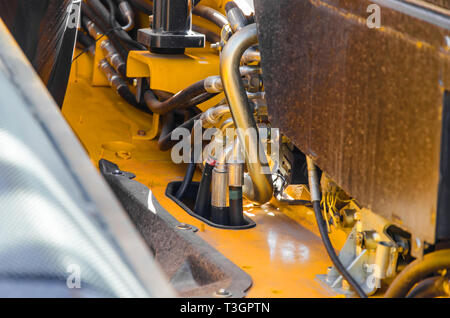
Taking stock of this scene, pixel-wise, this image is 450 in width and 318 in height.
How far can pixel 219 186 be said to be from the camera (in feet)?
7.16

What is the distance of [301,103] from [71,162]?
40.0 inches

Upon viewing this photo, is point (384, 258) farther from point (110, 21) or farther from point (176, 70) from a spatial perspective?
point (110, 21)

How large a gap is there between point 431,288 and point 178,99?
150cm

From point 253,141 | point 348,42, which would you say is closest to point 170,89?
point 253,141

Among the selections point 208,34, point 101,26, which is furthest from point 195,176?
point 101,26

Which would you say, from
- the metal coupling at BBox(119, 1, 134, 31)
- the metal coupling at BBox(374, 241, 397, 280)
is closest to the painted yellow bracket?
the metal coupling at BBox(119, 1, 134, 31)

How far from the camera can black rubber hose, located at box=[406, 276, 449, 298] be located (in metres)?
1.31

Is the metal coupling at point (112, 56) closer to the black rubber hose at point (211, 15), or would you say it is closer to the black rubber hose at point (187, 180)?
the black rubber hose at point (211, 15)

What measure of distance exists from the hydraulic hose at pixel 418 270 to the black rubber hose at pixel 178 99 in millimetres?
1205

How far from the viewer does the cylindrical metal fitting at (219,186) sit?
2.17 metres

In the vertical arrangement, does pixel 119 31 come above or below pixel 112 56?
above

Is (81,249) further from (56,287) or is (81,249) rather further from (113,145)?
(113,145)

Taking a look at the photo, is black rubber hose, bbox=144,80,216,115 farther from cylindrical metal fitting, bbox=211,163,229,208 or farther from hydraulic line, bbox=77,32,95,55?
hydraulic line, bbox=77,32,95,55

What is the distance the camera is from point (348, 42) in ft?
4.49
